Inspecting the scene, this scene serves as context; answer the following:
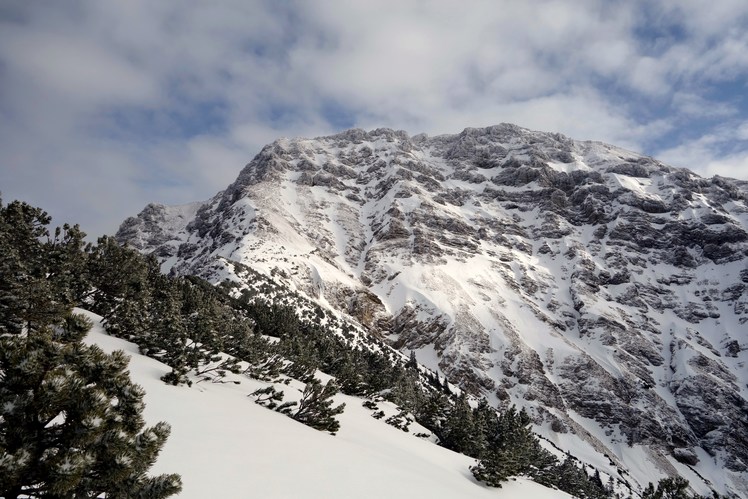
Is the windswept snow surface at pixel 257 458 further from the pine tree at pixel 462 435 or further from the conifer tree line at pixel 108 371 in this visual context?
the pine tree at pixel 462 435

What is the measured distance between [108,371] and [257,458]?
5.89m

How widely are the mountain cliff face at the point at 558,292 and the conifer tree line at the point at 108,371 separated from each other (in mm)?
49123

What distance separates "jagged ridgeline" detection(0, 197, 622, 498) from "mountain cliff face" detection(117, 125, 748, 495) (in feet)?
162

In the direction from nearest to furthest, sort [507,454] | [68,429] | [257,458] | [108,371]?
[68,429], [108,371], [257,458], [507,454]

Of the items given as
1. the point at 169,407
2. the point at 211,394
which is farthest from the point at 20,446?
the point at 211,394

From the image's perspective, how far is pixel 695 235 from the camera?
6934 inches

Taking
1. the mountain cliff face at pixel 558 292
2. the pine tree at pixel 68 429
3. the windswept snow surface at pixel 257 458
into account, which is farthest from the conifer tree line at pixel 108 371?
the mountain cliff face at pixel 558 292

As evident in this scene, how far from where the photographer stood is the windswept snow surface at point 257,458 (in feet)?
26.0

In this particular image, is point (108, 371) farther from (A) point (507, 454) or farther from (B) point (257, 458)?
(A) point (507, 454)

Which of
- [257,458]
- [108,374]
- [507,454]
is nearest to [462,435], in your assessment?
[507,454]

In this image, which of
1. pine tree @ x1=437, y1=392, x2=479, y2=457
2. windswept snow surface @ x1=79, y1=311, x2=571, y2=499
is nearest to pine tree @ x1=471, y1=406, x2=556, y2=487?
windswept snow surface @ x1=79, y1=311, x2=571, y2=499

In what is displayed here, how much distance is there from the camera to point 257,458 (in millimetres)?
9578

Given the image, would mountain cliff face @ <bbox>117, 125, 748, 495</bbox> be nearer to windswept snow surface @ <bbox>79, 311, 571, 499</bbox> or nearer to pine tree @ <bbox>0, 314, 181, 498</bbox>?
windswept snow surface @ <bbox>79, 311, 571, 499</bbox>

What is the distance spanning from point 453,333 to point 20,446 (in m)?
115
